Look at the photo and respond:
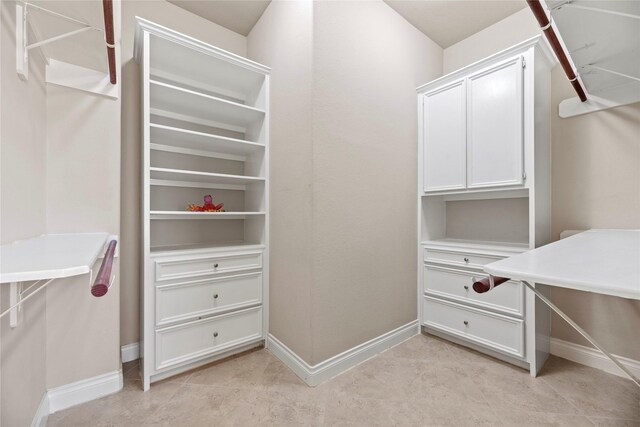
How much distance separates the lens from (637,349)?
1.70m

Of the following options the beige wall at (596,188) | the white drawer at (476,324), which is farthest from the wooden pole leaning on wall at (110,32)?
the beige wall at (596,188)

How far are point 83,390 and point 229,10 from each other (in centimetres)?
278

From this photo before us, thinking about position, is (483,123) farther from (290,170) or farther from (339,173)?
(290,170)

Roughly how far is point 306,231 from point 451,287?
51.4 inches

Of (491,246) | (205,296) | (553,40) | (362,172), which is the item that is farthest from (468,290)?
(205,296)

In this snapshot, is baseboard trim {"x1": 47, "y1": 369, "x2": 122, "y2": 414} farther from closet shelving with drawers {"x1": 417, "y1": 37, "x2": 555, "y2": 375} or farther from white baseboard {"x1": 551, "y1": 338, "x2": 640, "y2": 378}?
white baseboard {"x1": 551, "y1": 338, "x2": 640, "y2": 378}

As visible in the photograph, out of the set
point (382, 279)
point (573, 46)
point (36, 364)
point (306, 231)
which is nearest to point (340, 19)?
point (573, 46)

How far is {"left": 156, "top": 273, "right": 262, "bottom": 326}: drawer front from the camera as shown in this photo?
5.56ft

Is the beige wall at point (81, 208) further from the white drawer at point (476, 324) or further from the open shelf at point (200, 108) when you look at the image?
the white drawer at point (476, 324)

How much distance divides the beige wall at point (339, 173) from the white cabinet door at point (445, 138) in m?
0.17

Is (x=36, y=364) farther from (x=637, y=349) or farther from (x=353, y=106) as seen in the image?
(x=637, y=349)

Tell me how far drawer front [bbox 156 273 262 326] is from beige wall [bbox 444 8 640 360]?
229 centimetres

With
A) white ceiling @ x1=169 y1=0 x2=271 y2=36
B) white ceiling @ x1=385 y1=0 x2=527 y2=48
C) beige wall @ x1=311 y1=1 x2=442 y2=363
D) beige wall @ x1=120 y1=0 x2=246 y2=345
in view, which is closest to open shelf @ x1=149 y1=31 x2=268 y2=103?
beige wall @ x1=120 y1=0 x2=246 y2=345

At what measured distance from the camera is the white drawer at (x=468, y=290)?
5.95 ft
